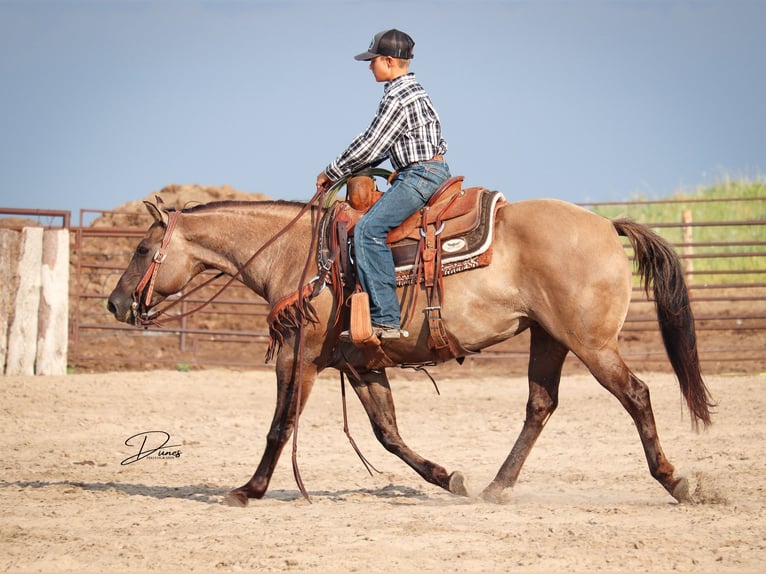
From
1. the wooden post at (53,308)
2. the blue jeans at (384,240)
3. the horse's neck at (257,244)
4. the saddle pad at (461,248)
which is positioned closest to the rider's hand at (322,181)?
the horse's neck at (257,244)

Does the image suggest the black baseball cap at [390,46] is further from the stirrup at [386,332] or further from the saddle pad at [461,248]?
the stirrup at [386,332]

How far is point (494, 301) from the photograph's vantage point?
5.58m

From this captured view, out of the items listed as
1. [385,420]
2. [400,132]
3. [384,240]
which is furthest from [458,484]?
[400,132]

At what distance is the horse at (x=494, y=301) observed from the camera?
5414mm

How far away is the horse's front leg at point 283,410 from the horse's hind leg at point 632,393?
1.72 meters

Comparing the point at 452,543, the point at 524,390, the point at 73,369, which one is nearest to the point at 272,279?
the point at 452,543

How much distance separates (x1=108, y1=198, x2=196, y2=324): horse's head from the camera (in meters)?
6.19

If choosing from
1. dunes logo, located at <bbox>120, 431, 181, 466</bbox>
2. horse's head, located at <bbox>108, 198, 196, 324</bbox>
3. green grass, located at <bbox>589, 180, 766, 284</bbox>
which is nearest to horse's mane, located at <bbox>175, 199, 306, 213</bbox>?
horse's head, located at <bbox>108, 198, 196, 324</bbox>

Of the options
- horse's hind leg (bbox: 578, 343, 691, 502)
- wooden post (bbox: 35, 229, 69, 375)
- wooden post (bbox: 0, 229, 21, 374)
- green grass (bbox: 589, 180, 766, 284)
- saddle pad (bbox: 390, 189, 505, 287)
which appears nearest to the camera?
horse's hind leg (bbox: 578, 343, 691, 502)

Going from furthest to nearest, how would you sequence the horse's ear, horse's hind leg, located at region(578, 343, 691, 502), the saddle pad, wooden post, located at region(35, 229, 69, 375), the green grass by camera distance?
1. the green grass
2. wooden post, located at region(35, 229, 69, 375)
3. the horse's ear
4. the saddle pad
5. horse's hind leg, located at region(578, 343, 691, 502)

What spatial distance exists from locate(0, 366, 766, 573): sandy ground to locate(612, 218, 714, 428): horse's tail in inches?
23.3

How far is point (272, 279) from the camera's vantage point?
6.06m

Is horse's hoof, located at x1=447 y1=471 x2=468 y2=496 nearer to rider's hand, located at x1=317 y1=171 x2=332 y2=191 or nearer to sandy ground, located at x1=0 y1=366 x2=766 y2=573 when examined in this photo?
sandy ground, located at x1=0 y1=366 x2=766 y2=573

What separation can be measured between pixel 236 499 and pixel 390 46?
9.92 ft
